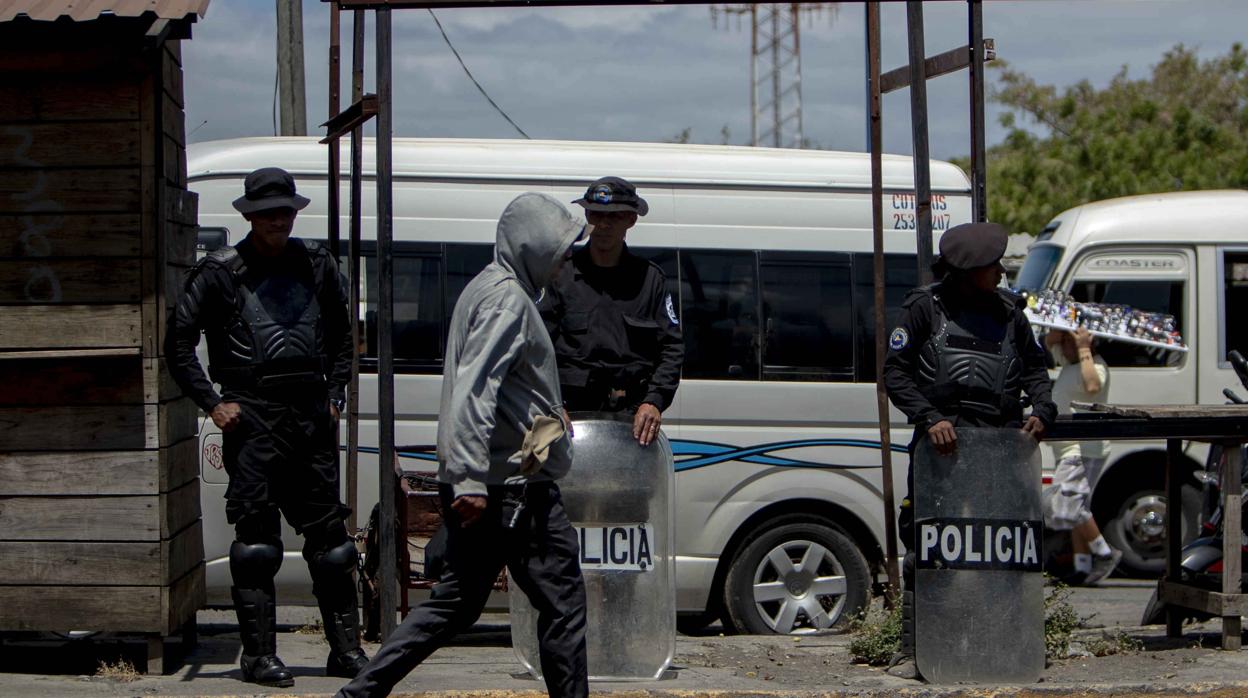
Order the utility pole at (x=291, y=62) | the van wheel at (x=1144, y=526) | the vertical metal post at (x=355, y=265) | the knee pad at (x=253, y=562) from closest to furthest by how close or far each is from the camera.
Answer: the knee pad at (x=253, y=562)
the vertical metal post at (x=355, y=265)
the van wheel at (x=1144, y=526)
the utility pole at (x=291, y=62)

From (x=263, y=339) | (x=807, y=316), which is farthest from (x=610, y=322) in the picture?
(x=807, y=316)

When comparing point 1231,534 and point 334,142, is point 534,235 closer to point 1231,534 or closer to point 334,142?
point 334,142

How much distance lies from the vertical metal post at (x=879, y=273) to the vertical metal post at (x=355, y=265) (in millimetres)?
2381

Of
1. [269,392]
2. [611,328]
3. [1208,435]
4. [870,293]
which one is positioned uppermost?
[870,293]

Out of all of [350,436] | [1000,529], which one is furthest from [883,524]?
[350,436]

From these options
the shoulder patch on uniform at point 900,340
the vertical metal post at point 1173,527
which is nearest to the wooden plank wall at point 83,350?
the shoulder patch on uniform at point 900,340

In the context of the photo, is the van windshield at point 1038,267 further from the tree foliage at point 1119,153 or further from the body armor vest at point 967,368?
the tree foliage at point 1119,153

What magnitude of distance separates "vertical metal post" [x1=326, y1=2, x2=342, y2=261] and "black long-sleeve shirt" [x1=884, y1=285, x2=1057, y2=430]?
8.38 ft

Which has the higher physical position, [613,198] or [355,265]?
[613,198]

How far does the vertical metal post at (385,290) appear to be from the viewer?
6078mm

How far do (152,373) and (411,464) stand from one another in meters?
2.08

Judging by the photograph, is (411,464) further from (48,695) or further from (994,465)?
(994,465)

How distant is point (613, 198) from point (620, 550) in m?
1.41

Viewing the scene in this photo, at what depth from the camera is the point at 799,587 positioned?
793 cm
